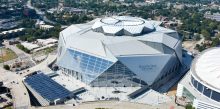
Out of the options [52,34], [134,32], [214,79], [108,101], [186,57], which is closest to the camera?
[214,79]

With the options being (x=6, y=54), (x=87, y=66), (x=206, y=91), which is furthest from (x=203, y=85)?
(x=6, y=54)

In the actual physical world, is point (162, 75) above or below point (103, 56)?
below

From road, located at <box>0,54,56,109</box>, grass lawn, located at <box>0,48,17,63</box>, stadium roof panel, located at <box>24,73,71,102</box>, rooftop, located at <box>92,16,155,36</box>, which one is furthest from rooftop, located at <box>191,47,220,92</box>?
grass lawn, located at <box>0,48,17,63</box>

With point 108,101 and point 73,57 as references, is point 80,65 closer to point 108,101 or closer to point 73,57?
point 73,57

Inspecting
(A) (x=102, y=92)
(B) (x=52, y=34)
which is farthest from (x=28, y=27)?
(A) (x=102, y=92)

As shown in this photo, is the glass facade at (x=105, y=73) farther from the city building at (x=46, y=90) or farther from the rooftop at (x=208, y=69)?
the rooftop at (x=208, y=69)

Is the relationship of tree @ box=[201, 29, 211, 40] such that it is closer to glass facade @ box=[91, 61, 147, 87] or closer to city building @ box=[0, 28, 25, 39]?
glass facade @ box=[91, 61, 147, 87]
